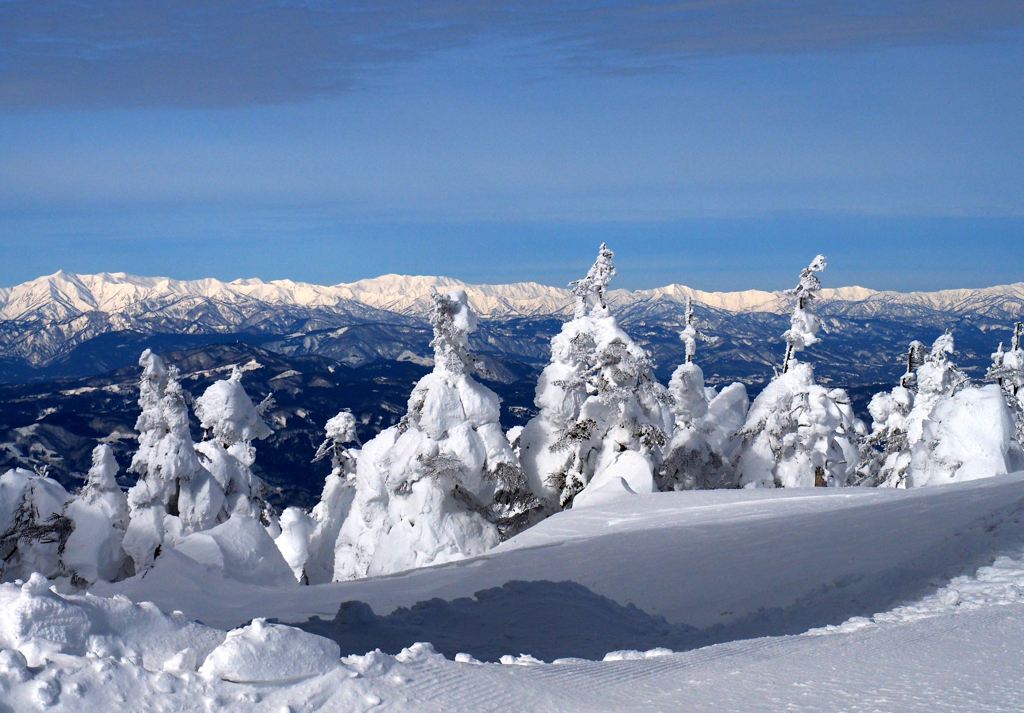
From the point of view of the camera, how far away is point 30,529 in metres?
19.5

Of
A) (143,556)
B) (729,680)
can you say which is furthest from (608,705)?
(143,556)

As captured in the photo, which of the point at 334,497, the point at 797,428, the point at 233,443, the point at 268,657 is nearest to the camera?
the point at 268,657

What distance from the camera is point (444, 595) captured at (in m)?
10.3

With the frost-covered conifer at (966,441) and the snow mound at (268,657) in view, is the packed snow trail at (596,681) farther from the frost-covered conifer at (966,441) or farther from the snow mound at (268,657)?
the frost-covered conifer at (966,441)

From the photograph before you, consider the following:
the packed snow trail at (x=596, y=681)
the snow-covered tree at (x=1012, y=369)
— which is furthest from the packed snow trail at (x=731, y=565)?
the snow-covered tree at (x=1012, y=369)

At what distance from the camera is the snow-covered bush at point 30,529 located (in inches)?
762

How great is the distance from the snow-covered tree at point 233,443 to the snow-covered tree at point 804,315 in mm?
18897

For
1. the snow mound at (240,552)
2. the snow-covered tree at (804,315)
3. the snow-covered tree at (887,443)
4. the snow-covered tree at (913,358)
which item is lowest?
the snow-covered tree at (887,443)

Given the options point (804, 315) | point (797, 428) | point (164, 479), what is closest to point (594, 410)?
point (797, 428)

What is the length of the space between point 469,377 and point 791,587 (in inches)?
515

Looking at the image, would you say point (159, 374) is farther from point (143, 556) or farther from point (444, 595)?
point (444, 595)

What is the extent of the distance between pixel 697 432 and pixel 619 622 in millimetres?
16483

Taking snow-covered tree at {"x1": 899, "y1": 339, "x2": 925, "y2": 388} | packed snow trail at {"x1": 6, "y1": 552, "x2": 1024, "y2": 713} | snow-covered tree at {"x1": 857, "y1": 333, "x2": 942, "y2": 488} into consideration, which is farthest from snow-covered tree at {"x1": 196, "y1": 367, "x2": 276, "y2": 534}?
snow-covered tree at {"x1": 899, "y1": 339, "x2": 925, "y2": 388}

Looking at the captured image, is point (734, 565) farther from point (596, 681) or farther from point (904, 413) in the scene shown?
point (904, 413)
